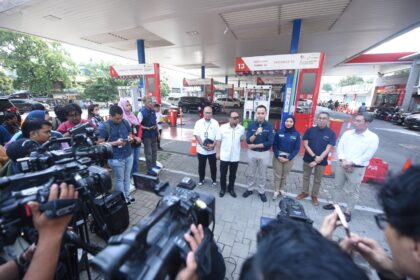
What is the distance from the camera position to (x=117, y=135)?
2971 millimetres

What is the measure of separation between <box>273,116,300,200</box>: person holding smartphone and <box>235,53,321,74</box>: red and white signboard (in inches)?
121

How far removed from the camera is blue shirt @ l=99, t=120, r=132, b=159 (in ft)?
9.54

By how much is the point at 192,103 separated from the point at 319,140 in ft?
50.8

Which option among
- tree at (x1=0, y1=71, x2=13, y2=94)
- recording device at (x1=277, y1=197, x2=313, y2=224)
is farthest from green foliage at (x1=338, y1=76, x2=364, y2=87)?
tree at (x1=0, y1=71, x2=13, y2=94)

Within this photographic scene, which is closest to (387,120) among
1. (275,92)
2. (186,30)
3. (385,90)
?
(385,90)

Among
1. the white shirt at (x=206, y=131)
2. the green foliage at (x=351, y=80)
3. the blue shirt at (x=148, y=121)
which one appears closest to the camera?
the white shirt at (x=206, y=131)

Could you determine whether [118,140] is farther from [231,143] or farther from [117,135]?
[231,143]

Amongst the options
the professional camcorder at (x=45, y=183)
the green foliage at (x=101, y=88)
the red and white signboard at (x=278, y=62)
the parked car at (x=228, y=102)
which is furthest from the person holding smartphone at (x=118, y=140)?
the green foliage at (x=101, y=88)

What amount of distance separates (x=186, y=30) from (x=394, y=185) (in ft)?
26.0

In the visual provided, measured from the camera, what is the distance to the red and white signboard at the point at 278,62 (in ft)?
17.2

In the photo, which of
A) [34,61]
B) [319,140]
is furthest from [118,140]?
[34,61]

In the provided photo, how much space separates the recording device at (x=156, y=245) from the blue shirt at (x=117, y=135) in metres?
2.21

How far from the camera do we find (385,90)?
20.0 metres

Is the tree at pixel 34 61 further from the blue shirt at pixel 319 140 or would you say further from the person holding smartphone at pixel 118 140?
the blue shirt at pixel 319 140
